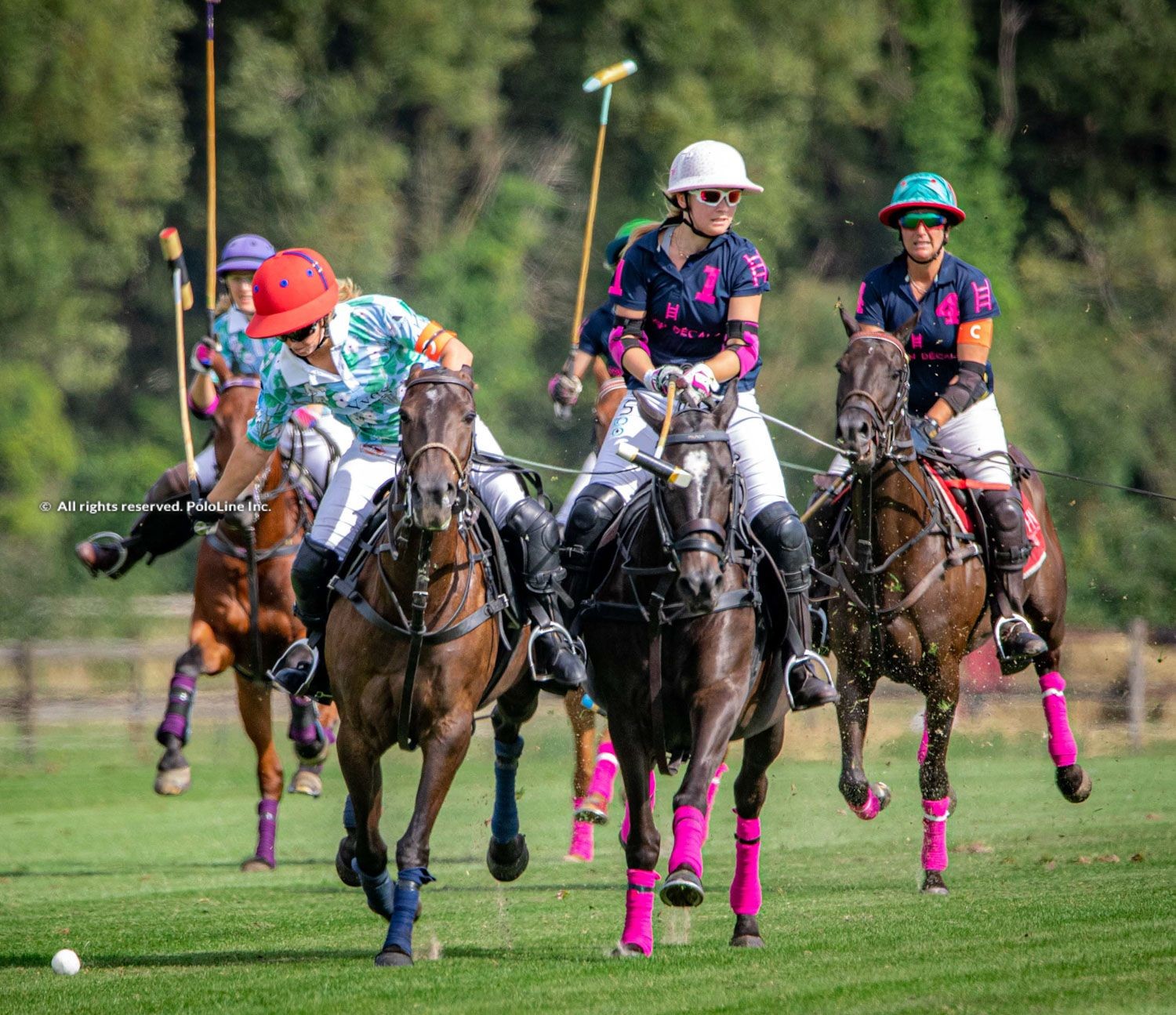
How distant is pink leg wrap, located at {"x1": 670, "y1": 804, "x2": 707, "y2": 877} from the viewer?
273 inches

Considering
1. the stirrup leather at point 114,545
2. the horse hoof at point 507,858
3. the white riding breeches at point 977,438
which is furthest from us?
the stirrup leather at point 114,545

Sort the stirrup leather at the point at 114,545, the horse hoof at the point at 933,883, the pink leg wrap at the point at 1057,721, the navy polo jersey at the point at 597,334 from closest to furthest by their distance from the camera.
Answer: the horse hoof at the point at 933,883 < the pink leg wrap at the point at 1057,721 < the navy polo jersey at the point at 597,334 < the stirrup leather at the point at 114,545

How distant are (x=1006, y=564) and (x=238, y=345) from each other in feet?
17.3

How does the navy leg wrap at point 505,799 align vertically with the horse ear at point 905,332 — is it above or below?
below

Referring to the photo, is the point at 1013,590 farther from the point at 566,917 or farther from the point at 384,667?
the point at 384,667

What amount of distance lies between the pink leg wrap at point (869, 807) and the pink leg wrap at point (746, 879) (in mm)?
1507

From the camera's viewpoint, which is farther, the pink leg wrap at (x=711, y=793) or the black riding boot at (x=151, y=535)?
the black riding boot at (x=151, y=535)

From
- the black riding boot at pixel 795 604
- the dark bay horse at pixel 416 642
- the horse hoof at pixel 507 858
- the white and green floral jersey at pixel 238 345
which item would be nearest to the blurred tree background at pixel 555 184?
the white and green floral jersey at pixel 238 345

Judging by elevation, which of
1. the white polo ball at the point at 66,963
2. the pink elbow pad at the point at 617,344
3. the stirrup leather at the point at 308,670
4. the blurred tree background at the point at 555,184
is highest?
the blurred tree background at the point at 555,184

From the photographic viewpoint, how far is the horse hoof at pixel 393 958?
7.23 meters

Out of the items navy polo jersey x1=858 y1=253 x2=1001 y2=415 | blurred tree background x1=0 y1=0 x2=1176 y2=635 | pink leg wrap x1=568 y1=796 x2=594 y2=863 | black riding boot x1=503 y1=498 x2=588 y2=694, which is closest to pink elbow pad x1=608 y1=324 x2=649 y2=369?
black riding boot x1=503 y1=498 x2=588 y2=694

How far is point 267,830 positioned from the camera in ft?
38.2

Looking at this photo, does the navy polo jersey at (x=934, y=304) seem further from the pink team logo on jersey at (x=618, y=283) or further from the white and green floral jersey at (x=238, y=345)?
the white and green floral jersey at (x=238, y=345)

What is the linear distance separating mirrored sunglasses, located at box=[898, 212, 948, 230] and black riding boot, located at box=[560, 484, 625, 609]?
8.51 ft
